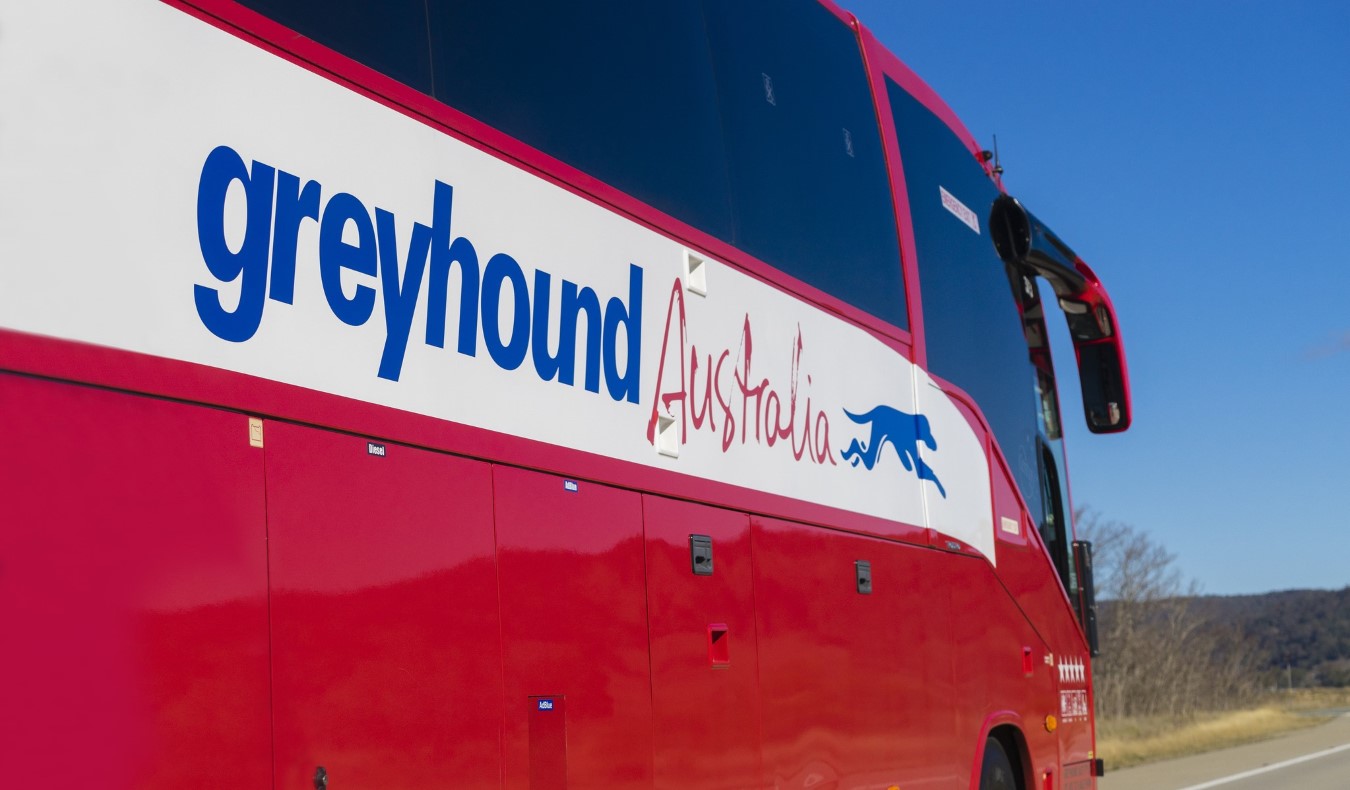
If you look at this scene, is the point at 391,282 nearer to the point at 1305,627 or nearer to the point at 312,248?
the point at 312,248

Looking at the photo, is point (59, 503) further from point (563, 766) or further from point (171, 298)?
point (563, 766)

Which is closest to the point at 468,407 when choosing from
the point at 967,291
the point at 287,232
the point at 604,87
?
the point at 287,232

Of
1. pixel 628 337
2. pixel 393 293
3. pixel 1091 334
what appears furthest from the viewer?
pixel 1091 334

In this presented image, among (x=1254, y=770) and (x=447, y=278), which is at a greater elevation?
(x=447, y=278)

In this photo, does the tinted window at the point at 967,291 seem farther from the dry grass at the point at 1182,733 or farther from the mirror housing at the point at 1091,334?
the dry grass at the point at 1182,733

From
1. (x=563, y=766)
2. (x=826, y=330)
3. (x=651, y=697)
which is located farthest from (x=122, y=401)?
(x=826, y=330)

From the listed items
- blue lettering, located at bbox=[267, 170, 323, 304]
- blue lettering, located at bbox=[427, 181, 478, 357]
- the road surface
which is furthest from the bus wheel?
the road surface

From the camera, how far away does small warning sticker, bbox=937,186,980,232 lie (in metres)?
7.59

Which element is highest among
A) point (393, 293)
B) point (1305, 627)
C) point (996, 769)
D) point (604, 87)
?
point (604, 87)

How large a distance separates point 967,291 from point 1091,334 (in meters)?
1.94

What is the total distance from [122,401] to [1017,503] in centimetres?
595

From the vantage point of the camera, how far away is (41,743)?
249cm

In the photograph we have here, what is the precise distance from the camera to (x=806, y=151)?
19.7 feet

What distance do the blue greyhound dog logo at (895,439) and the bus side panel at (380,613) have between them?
8.27 ft
